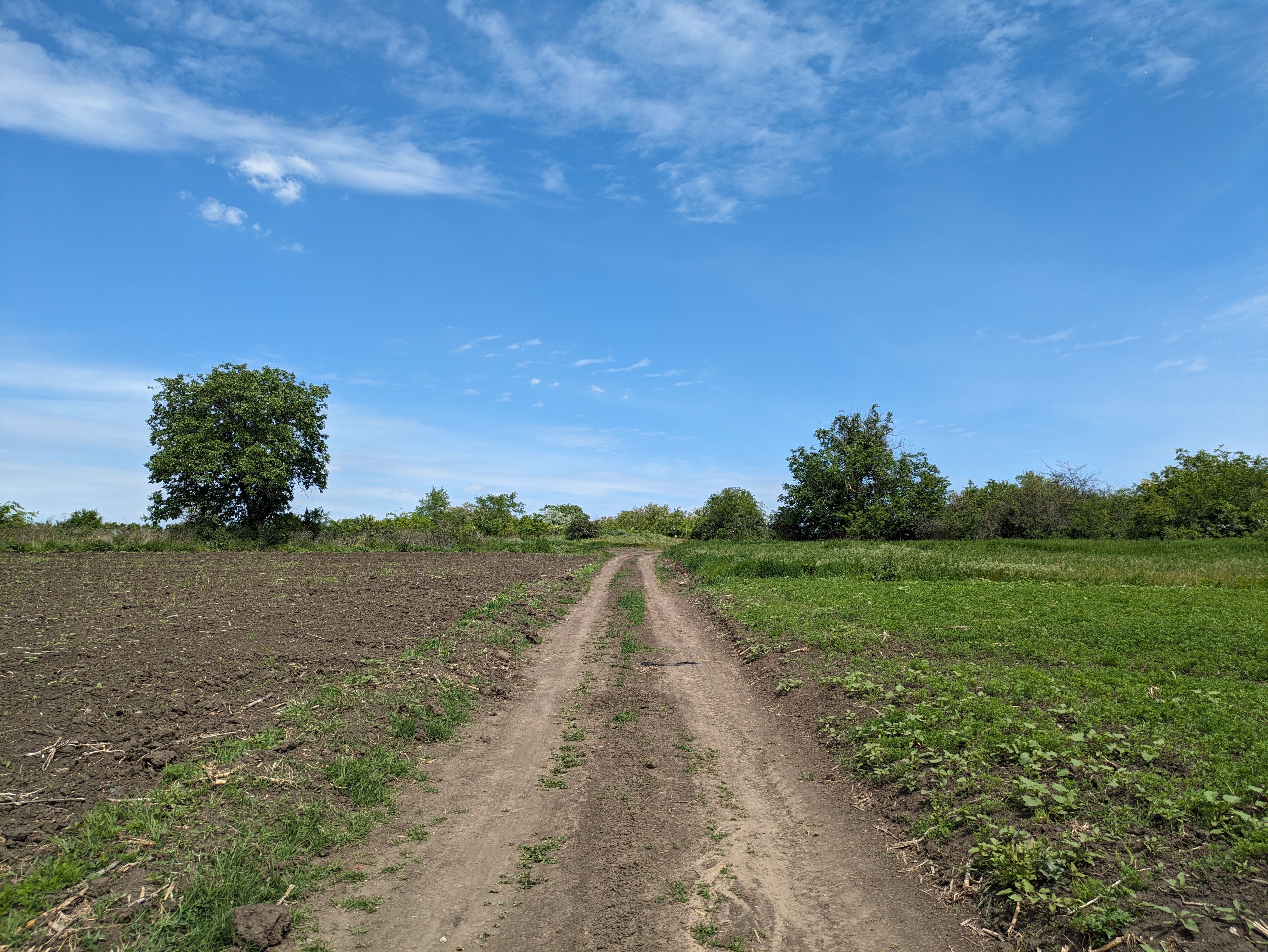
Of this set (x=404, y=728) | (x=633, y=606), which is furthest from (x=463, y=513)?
(x=404, y=728)

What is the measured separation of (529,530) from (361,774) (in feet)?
257

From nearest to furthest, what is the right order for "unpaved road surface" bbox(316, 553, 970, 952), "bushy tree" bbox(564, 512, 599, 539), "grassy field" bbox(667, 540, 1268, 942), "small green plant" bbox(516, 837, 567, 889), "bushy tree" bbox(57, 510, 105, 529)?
1. "unpaved road surface" bbox(316, 553, 970, 952)
2. "grassy field" bbox(667, 540, 1268, 942)
3. "small green plant" bbox(516, 837, 567, 889)
4. "bushy tree" bbox(57, 510, 105, 529)
5. "bushy tree" bbox(564, 512, 599, 539)

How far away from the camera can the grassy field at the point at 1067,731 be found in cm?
459

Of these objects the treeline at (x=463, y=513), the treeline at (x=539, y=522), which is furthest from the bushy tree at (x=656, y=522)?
the treeline at (x=463, y=513)

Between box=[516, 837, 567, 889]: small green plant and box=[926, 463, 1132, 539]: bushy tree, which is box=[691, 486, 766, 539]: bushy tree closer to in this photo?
box=[926, 463, 1132, 539]: bushy tree

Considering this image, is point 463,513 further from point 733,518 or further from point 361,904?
point 361,904

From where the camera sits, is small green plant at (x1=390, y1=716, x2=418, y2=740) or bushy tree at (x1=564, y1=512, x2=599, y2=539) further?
bushy tree at (x1=564, y1=512, x2=599, y2=539)

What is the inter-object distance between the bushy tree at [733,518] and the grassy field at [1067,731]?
55.4 metres

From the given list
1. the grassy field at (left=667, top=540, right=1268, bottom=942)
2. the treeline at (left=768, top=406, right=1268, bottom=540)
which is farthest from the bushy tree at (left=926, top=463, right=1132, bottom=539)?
the grassy field at (left=667, top=540, right=1268, bottom=942)

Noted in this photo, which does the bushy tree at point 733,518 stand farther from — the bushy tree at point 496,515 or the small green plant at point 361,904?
the small green plant at point 361,904

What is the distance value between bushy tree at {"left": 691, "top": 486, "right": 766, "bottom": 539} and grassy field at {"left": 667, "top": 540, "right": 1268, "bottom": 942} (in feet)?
182

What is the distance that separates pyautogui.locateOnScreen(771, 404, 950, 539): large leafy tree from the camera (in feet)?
182

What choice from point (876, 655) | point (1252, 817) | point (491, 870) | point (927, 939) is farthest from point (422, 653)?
point (1252, 817)

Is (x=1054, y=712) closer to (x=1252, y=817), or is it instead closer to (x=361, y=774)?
(x=1252, y=817)
